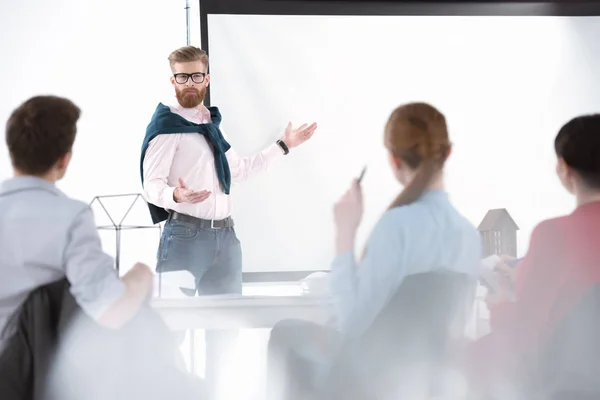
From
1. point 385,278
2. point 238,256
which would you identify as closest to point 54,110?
point 385,278

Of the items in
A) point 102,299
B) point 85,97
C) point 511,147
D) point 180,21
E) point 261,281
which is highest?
point 180,21

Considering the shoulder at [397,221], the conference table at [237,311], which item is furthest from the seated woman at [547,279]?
the conference table at [237,311]

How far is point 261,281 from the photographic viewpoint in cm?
332

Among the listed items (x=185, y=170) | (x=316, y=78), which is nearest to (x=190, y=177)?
(x=185, y=170)

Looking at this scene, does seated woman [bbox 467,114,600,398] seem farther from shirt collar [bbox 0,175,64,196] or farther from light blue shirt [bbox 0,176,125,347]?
shirt collar [bbox 0,175,64,196]

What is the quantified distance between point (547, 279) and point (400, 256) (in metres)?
0.33

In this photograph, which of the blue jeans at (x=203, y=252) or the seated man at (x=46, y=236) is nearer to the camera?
the seated man at (x=46, y=236)

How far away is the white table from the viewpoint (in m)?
1.50

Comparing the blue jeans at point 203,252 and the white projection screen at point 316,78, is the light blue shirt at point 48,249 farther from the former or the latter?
the white projection screen at point 316,78

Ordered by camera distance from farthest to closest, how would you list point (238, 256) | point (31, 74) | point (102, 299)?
1. point (31, 74)
2. point (238, 256)
3. point (102, 299)

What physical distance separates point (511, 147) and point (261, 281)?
1306 millimetres

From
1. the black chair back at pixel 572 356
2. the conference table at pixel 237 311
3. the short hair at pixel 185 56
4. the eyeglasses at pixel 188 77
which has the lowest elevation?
the black chair back at pixel 572 356

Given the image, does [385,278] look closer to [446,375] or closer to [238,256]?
[446,375]

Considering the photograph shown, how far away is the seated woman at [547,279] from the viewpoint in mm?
1434
